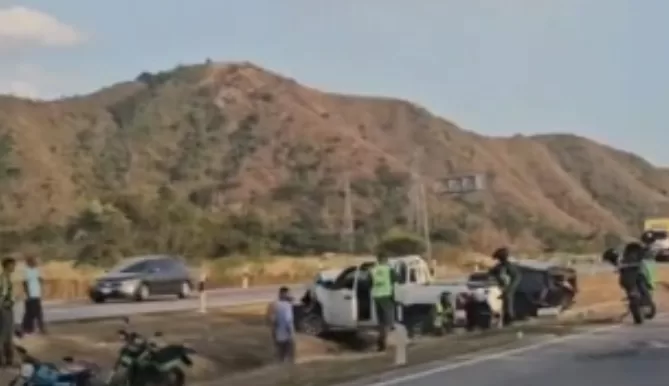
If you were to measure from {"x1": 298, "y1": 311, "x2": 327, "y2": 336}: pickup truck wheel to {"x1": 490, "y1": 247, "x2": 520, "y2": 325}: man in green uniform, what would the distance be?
4099mm

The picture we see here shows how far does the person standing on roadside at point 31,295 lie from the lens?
93.1 ft

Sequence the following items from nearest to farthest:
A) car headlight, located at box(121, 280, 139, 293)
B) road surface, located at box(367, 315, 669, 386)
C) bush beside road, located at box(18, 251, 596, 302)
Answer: road surface, located at box(367, 315, 669, 386) → car headlight, located at box(121, 280, 139, 293) → bush beside road, located at box(18, 251, 596, 302)

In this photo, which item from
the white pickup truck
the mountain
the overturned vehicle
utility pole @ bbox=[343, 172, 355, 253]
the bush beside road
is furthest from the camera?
utility pole @ bbox=[343, 172, 355, 253]

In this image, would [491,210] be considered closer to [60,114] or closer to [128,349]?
[60,114]

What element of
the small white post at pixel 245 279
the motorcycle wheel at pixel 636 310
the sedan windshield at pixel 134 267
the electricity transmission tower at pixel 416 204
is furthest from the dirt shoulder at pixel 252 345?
the electricity transmission tower at pixel 416 204

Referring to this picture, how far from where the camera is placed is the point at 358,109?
501 ft

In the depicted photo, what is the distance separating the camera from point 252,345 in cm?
3428

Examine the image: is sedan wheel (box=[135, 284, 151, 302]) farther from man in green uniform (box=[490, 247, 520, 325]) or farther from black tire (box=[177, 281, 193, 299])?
man in green uniform (box=[490, 247, 520, 325])

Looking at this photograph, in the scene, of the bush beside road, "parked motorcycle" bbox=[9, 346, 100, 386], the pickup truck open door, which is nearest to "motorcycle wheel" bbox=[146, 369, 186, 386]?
"parked motorcycle" bbox=[9, 346, 100, 386]

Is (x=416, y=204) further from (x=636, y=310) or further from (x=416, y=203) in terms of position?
(x=636, y=310)

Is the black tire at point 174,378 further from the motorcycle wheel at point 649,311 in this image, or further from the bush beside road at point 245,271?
the bush beside road at point 245,271

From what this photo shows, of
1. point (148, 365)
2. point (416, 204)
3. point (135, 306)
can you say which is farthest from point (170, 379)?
point (416, 204)

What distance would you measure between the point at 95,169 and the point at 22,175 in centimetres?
1339

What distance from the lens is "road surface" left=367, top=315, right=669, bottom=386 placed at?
62.5ft
